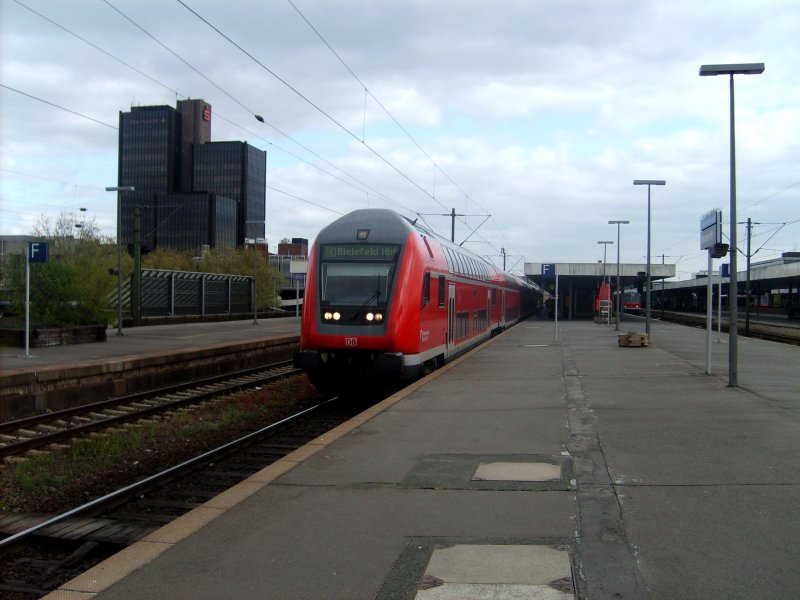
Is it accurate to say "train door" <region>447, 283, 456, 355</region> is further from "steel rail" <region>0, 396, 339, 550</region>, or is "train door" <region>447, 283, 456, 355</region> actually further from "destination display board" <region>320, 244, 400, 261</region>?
"steel rail" <region>0, 396, 339, 550</region>

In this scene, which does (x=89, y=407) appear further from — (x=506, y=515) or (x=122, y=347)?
(x=506, y=515)

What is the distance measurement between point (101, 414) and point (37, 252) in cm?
579

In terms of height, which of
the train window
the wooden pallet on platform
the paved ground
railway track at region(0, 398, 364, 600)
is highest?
the train window

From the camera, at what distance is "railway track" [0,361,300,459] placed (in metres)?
10.3

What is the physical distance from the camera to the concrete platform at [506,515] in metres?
4.28

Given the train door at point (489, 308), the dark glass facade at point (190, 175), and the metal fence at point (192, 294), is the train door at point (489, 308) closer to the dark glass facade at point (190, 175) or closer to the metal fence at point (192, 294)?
the metal fence at point (192, 294)

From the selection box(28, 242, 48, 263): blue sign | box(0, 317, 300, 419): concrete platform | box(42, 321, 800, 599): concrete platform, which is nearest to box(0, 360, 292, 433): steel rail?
box(0, 317, 300, 419): concrete platform

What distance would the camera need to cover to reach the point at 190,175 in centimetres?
11956

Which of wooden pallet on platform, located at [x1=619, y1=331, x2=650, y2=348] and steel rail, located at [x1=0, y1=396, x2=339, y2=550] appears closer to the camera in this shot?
steel rail, located at [x1=0, y1=396, x2=339, y2=550]

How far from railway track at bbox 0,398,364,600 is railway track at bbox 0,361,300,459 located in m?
2.76

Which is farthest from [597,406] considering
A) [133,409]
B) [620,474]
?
[133,409]

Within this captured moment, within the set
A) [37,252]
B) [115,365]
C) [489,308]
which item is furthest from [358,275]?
[489,308]

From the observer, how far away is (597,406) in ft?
34.4

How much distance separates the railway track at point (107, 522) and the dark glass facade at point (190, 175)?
98.3m
